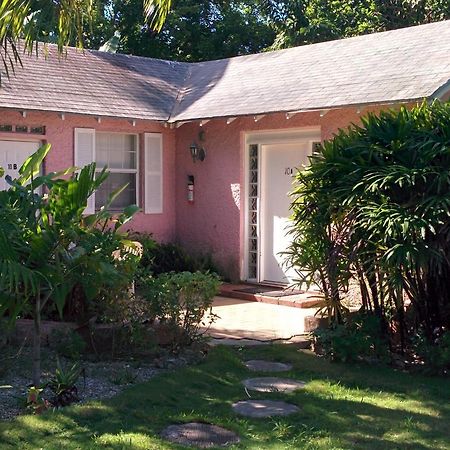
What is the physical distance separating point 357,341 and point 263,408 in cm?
164

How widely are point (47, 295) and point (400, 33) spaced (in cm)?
884

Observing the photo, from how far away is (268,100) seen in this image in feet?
40.0

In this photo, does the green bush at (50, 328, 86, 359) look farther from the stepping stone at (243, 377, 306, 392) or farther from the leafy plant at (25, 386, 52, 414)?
the stepping stone at (243, 377, 306, 392)

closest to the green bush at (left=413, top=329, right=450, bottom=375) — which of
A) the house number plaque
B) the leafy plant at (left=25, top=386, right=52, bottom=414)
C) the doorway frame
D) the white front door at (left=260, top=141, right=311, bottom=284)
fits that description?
the leafy plant at (left=25, top=386, right=52, bottom=414)

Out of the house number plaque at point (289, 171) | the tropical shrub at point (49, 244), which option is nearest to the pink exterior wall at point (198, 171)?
the house number plaque at point (289, 171)

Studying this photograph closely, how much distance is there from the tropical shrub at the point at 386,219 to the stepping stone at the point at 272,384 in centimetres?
117

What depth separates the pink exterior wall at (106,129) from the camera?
12180 mm

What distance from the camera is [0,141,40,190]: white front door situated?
12.0 metres

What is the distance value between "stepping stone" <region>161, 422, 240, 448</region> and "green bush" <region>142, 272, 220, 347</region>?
197 cm

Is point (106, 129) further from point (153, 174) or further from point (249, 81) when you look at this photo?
point (249, 81)

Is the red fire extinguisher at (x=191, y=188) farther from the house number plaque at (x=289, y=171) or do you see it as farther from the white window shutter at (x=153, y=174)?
the house number plaque at (x=289, y=171)

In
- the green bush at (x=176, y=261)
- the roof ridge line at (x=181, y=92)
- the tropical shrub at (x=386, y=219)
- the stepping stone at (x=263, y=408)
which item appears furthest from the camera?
the roof ridge line at (x=181, y=92)

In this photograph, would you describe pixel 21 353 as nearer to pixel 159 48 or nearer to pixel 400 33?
pixel 400 33

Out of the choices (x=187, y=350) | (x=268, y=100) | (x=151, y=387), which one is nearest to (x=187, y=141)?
(x=268, y=100)
